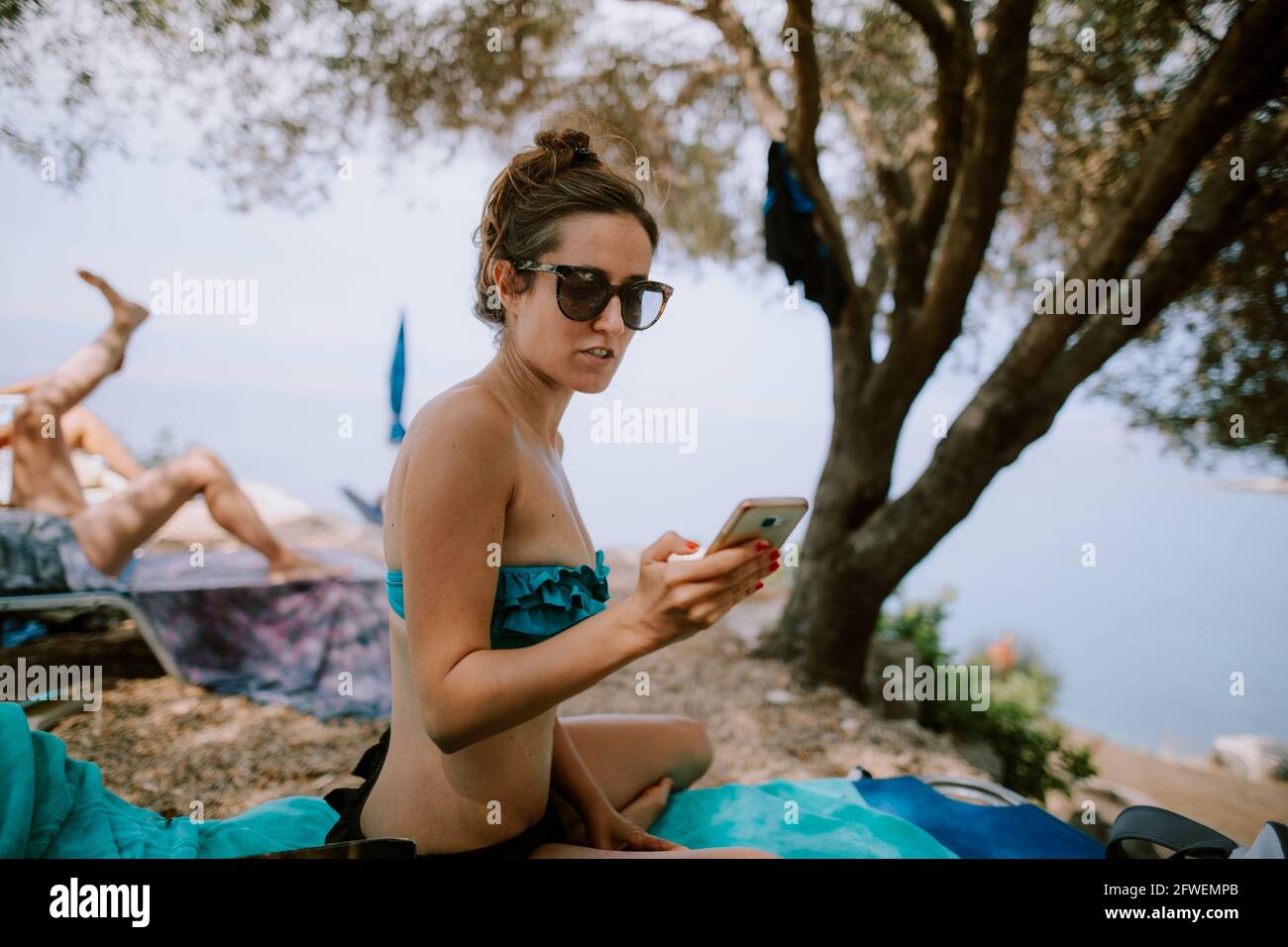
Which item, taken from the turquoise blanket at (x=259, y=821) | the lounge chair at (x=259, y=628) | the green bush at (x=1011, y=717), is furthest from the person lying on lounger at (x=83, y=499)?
the green bush at (x=1011, y=717)

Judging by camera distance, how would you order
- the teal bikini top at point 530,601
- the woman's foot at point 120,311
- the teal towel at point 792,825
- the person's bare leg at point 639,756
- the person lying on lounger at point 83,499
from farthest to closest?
the woman's foot at point 120,311, the person lying on lounger at point 83,499, the person's bare leg at point 639,756, the teal towel at point 792,825, the teal bikini top at point 530,601

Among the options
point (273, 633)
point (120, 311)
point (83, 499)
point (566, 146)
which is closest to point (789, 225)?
point (566, 146)

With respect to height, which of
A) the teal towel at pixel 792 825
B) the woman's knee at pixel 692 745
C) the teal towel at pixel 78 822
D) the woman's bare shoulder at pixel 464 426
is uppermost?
the woman's bare shoulder at pixel 464 426

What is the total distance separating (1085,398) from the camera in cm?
521

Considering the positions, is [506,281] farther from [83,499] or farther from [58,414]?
[58,414]

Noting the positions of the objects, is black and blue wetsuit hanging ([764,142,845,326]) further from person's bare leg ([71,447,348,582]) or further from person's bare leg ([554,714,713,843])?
person's bare leg ([71,447,348,582])

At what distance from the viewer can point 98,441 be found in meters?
4.71

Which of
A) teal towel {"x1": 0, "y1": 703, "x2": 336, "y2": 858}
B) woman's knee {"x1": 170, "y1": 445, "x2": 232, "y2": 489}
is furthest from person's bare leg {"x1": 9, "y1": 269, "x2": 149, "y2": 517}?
teal towel {"x1": 0, "y1": 703, "x2": 336, "y2": 858}

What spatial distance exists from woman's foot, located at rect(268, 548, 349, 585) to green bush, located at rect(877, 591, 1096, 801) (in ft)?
12.9

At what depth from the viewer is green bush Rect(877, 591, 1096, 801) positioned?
15.2ft

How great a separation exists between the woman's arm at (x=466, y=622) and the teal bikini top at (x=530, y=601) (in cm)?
11

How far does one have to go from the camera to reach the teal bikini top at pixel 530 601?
1401 mm

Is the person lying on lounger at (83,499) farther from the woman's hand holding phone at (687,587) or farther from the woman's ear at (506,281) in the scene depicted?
the woman's hand holding phone at (687,587)
